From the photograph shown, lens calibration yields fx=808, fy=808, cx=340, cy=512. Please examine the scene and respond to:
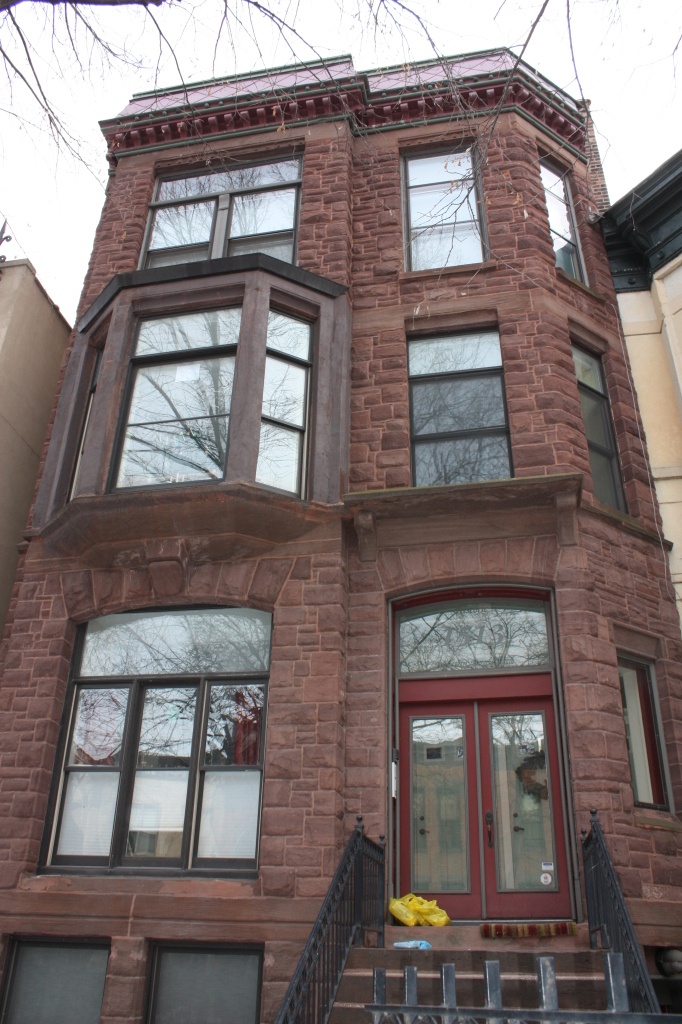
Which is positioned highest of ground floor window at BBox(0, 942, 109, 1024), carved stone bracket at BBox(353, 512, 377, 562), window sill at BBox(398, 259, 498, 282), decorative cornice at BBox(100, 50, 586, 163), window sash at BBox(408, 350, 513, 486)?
decorative cornice at BBox(100, 50, 586, 163)

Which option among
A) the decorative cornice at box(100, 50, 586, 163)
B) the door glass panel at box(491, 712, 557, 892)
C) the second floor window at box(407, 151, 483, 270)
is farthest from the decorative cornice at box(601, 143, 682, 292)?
the door glass panel at box(491, 712, 557, 892)

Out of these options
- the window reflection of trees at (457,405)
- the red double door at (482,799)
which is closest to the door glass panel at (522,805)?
the red double door at (482,799)

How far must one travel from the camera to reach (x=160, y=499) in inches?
337

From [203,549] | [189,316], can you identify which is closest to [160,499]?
[203,549]

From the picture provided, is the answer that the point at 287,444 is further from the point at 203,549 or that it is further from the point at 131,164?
the point at 131,164

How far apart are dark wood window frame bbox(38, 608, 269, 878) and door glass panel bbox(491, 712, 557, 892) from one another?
2.40 m

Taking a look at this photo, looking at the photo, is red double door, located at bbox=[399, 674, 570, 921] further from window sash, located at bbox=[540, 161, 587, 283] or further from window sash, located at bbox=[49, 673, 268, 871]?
window sash, located at bbox=[540, 161, 587, 283]

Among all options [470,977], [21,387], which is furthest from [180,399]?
[470,977]

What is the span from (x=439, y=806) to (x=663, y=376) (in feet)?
21.1

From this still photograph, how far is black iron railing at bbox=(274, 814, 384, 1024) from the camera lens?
5.16 metres

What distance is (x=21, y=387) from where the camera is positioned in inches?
465

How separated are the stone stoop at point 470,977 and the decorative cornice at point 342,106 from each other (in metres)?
10.6

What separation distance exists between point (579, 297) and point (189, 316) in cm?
526

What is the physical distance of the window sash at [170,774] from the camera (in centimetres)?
784
